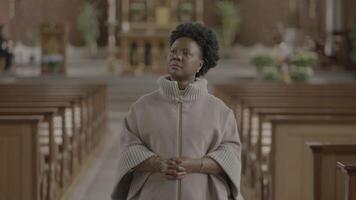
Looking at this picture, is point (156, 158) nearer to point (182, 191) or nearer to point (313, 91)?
point (182, 191)

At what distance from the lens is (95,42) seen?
19781 millimetres

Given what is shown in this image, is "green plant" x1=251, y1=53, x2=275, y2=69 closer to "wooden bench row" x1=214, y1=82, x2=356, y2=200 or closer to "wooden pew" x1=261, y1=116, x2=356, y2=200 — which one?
"wooden bench row" x1=214, y1=82, x2=356, y2=200

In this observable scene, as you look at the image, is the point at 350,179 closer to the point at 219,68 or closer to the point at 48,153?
the point at 48,153

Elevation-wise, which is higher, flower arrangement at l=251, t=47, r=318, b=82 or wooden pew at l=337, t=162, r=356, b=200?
flower arrangement at l=251, t=47, r=318, b=82

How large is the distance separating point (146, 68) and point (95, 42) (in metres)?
3.71

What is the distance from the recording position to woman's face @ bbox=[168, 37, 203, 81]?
9.35ft

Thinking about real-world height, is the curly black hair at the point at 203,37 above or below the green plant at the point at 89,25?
below

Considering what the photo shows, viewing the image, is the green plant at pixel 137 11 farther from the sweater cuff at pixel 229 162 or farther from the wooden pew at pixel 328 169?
the sweater cuff at pixel 229 162

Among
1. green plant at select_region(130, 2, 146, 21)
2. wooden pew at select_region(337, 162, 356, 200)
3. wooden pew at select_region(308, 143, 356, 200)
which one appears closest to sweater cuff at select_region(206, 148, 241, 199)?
wooden pew at select_region(337, 162, 356, 200)

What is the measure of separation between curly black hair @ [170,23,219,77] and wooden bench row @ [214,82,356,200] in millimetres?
1927

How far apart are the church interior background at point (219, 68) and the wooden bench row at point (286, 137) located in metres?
0.01

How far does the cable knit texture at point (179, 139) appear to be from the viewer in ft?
9.24

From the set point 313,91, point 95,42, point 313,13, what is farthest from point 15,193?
point 313,13

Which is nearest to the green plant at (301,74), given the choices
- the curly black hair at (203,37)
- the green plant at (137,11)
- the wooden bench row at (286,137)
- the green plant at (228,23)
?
the green plant at (137,11)
